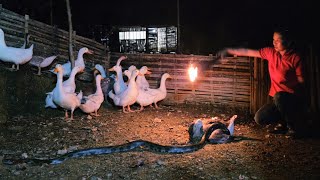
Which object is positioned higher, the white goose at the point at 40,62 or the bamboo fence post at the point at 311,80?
the white goose at the point at 40,62

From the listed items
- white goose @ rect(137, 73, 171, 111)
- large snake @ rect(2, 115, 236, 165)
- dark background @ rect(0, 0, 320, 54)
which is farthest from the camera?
dark background @ rect(0, 0, 320, 54)

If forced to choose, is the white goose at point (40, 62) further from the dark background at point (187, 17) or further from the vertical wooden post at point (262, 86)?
the dark background at point (187, 17)

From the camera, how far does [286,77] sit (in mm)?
7781

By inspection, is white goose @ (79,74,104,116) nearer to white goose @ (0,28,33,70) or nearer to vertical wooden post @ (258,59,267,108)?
white goose @ (0,28,33,70)

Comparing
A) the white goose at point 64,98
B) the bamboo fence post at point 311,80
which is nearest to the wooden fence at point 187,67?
the bamboo fence post at point 311,80

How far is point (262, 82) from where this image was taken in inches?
384

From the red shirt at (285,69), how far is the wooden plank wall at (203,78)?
2.42m

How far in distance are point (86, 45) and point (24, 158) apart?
8256 millimetres

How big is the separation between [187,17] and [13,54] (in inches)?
481

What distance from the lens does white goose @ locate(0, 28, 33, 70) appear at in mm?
9719

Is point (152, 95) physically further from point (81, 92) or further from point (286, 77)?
point (286, 77)

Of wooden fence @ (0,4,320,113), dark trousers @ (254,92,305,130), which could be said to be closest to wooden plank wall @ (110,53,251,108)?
wooden fence @ (0,4,320,113)

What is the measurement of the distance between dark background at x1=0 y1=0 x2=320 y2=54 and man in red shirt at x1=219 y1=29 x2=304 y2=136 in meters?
8.30

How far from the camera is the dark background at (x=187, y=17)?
1717cm
